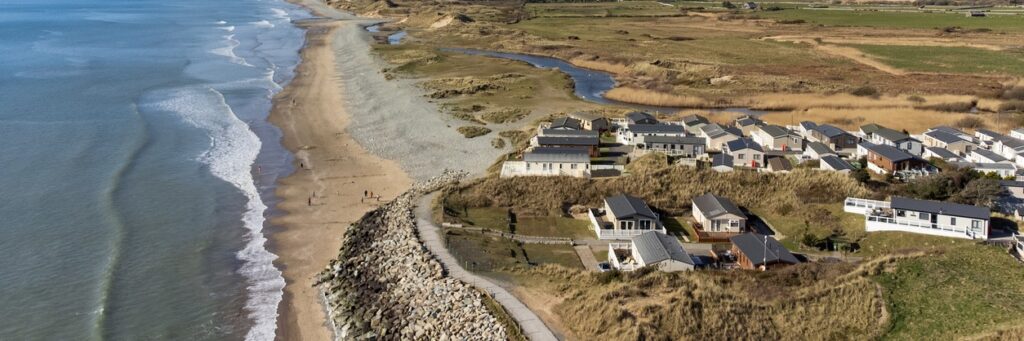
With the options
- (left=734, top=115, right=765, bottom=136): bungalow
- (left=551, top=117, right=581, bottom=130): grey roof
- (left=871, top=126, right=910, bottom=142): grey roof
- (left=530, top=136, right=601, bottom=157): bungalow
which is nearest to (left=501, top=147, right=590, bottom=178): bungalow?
(left=530, top=136, right=601, bottom=157): bungalow

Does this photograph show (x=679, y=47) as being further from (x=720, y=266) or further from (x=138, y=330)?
(x=138, y=330)

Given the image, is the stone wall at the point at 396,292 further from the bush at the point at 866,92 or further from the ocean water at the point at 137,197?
the bush at the point at 866,92

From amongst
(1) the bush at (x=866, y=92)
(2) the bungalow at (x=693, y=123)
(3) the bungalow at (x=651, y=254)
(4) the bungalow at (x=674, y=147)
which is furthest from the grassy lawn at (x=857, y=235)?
(1) the bush at (x=866, y=92)

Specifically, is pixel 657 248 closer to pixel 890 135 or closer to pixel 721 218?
pixel 721 218

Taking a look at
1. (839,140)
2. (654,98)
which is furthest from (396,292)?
(654,98)

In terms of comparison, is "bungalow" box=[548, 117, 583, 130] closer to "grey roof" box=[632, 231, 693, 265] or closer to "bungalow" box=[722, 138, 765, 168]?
"bungalow" box=[722, 138, 765, 168]

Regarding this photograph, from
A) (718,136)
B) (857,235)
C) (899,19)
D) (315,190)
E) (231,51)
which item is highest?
(899,19)
